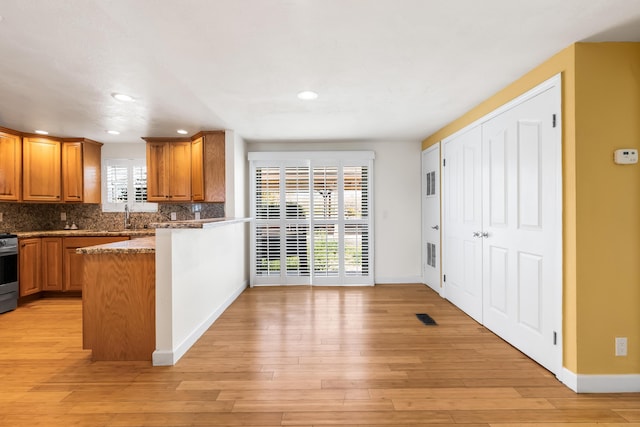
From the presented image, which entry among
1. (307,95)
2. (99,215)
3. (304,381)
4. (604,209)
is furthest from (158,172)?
(604,209)

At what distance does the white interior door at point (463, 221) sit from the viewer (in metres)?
3.54

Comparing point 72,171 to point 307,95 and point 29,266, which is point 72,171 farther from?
point 307,95

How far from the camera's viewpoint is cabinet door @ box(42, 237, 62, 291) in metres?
4.61

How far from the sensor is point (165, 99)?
3.28 meters

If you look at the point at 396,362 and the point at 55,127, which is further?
the point at 55,127

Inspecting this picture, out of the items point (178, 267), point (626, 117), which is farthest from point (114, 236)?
point (626, 117)

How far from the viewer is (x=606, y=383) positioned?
2211 millimetres

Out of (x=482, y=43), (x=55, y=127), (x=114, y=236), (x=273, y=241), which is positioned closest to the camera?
(x=482, y=43)

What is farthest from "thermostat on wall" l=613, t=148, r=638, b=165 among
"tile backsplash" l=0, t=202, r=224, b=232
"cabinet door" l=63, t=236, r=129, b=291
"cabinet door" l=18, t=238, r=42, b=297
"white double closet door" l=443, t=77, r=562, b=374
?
"cabinet door" l=18, t=238, r=42, b=297

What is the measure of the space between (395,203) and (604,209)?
10.6 feet

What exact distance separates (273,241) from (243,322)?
1847 mm

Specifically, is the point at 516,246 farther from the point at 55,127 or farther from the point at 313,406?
the point at 55,127

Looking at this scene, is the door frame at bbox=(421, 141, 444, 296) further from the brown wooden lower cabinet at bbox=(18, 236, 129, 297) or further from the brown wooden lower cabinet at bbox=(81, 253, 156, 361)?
the brown wooden lower cabinet at bbox=(18, 236, 129, 297)

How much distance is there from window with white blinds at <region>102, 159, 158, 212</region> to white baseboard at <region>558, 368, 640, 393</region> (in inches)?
227
